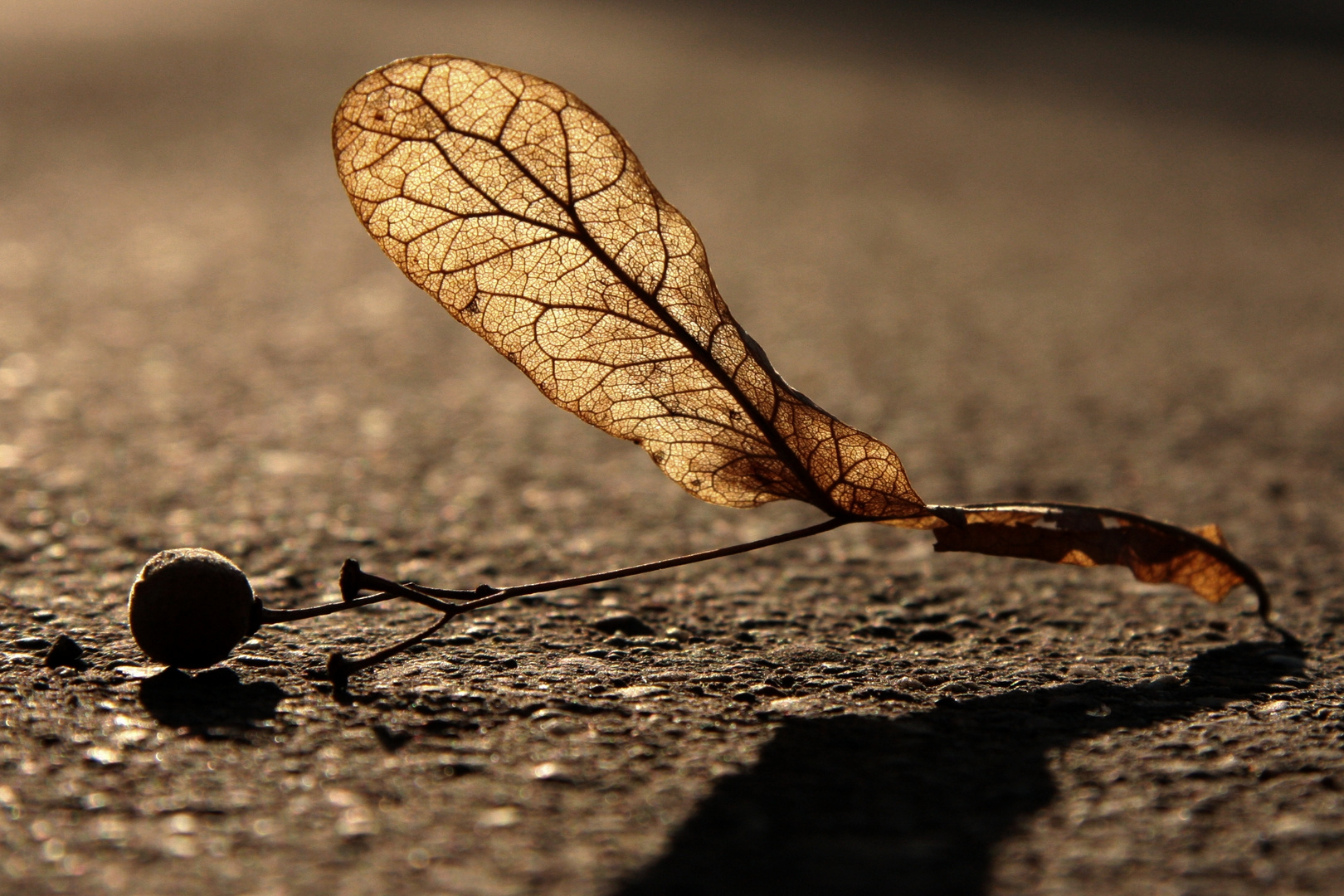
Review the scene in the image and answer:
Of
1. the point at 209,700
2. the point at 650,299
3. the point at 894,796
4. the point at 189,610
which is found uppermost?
the point at 650,299

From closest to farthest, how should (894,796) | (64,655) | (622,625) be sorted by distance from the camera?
(894,796), (64,655), (622,625)

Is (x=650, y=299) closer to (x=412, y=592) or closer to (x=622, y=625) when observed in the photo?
(x=412, y=592)

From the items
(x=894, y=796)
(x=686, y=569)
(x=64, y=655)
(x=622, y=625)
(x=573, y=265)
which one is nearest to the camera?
(x=894, y=796)

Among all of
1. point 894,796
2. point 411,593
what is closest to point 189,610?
point 411,593

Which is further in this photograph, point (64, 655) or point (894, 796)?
point (64, 655)

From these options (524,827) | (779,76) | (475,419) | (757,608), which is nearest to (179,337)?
(475,419)

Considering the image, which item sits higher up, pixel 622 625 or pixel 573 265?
pixel 573 265

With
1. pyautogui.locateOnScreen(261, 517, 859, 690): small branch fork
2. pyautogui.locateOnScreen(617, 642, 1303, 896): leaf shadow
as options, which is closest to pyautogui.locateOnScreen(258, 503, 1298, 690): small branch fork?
pyautogui.locateOnScreen(261, 517, 859, 690): small branch fork
